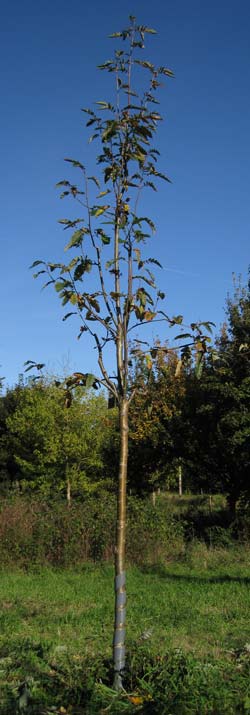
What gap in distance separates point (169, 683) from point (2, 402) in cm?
3059

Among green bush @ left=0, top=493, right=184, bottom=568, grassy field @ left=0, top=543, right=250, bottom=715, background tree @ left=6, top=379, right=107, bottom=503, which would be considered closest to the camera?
grassy field @ left=0, top=543, right=250, bottom=715

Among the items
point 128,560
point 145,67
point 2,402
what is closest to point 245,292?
point 128,560

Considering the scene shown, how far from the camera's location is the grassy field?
3588 mm

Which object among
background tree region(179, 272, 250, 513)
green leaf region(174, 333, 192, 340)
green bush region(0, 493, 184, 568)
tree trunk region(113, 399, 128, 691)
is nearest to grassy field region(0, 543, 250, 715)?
tree trunk region(113, 399, 128, 691)

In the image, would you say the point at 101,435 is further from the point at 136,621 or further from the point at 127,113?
the point at 127,113

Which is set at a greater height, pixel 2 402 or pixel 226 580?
pixel 2 402

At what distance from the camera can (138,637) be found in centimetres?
559

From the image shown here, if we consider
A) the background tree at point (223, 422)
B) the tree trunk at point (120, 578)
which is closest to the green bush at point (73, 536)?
the background tree at point (223, 422)

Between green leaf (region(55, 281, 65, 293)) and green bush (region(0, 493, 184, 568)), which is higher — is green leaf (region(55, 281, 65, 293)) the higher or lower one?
the higher one

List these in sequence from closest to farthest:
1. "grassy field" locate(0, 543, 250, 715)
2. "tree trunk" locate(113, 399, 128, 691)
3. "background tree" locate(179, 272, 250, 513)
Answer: "grassy field" locate(0, 543, 250, 715) < "tree trunk" locate(113, 399, 128, 691) < "background tree" locate(179, 272, 250, 513)

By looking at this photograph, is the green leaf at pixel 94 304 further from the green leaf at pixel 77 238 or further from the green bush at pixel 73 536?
the green bush at pixel 73 536

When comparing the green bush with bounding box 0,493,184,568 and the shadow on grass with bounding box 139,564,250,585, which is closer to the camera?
the shadow on grass with bounding box 139,564,250,585

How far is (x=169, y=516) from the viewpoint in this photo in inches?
498

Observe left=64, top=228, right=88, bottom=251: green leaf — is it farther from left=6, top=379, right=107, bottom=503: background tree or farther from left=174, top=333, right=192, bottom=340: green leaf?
left=6, top=379, right=107, bottom=503: background tree
